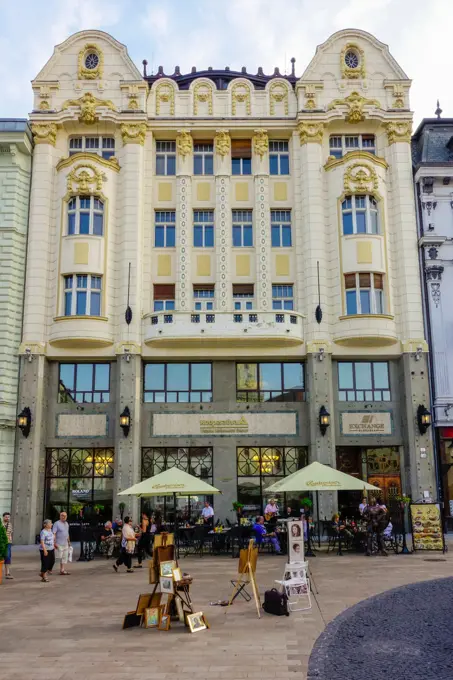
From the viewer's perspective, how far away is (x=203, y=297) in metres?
32.0

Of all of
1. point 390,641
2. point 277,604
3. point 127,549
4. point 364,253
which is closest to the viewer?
point 390,641

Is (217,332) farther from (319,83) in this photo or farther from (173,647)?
(173,647)

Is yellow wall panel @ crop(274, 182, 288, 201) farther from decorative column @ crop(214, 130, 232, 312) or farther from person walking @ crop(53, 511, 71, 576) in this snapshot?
person walking @ crop(53, 511, 71, 576)

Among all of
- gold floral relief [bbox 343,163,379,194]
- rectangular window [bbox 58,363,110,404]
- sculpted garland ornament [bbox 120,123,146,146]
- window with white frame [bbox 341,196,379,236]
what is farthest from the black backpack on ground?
sculpted garland ornament [bbox 120,123,146,146]

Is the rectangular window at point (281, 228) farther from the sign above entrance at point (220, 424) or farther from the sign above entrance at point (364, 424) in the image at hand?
the sign above entrance at point (364, 424)

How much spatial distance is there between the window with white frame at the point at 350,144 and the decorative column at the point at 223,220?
5.38 metres

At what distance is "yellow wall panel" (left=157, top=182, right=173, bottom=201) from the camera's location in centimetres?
3294

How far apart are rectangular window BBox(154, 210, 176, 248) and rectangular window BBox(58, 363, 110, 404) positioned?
6654 millimetres

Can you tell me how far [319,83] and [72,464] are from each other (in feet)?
73.3

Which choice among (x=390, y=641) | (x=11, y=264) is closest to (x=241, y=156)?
(x=11, y=264)

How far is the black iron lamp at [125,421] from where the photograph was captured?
1140 inches

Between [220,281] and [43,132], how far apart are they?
11.5m

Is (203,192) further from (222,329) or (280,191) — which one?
(222,329)

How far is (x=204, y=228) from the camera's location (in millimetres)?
32719
